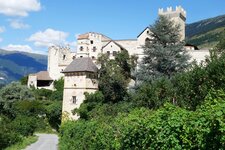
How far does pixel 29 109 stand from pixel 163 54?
1111 inches

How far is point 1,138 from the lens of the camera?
37625mm

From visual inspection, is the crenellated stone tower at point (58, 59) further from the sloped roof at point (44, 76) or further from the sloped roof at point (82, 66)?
the sloped roof at point (82, 66)

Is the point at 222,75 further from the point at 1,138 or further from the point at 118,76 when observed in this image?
the point at 118,76

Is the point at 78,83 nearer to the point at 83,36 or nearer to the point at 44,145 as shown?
the point at 44,145

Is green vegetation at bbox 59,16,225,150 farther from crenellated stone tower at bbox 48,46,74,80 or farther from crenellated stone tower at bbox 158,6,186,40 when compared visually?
crenellated stone tower at bbox 48,46,74,80

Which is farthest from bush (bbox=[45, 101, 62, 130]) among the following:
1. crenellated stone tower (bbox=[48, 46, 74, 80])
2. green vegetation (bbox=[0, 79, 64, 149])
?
crenellated stone tower (bbox=[48, 46, 74, 80])

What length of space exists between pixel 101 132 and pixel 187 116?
28.1 feet

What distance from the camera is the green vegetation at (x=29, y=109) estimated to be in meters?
52.3

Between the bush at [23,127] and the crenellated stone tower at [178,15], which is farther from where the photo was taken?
the crenellated stone tower at [178,15]

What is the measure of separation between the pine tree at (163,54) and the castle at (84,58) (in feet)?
22.2

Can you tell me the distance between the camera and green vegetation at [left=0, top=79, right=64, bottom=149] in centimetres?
5231

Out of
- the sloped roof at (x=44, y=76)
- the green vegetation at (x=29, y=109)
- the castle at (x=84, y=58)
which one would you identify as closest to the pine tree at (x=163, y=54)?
the castle at (x=84, y=58)

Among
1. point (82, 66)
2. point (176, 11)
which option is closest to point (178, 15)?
point (176, 11)

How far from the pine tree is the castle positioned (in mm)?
6759
